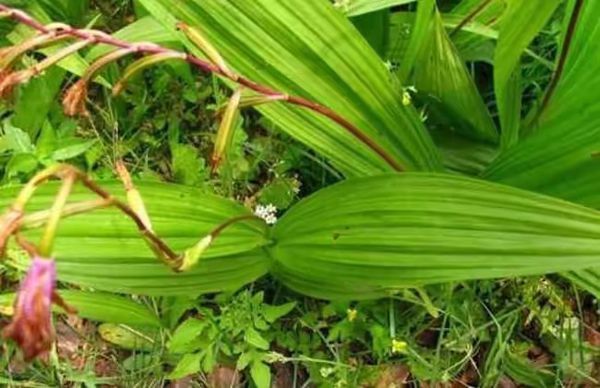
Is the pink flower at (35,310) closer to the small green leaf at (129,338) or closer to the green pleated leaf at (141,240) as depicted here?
the green pleated leaf at (141,240)

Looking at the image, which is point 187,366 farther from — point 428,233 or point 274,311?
point 428,233

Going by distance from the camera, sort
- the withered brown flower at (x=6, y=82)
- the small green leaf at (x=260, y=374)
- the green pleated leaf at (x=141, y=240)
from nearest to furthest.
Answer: the withered brown flower at (x=6, y=82) < the green pleated leaf at (x=141, y=240) < the small green leaf at (x=260, y=374)

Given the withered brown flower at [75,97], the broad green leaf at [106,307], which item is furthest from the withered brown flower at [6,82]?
the broad green leaf at [106,307]

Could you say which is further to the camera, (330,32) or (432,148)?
(432,148)

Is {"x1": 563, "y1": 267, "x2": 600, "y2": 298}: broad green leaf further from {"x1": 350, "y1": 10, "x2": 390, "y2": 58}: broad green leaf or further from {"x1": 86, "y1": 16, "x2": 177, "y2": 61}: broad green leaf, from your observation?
{"x1": 86, "y1": 16, "x2": 177, "y2": 61}: broad green leaf

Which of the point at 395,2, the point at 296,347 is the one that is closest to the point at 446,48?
the point at 395,2

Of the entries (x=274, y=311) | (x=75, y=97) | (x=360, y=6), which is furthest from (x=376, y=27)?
(x=75, y=97)

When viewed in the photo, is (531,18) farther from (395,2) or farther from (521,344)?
(521,344)
